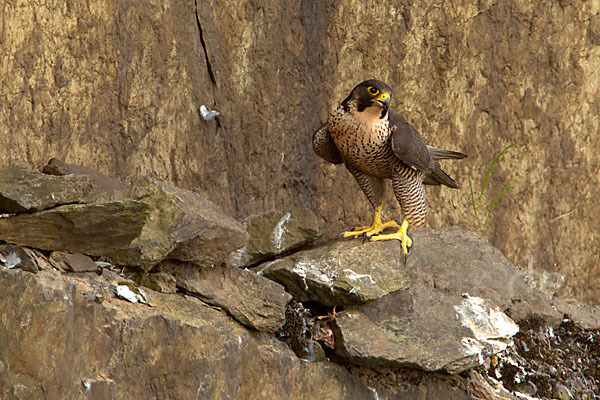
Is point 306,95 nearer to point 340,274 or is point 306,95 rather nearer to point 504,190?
point 340,274

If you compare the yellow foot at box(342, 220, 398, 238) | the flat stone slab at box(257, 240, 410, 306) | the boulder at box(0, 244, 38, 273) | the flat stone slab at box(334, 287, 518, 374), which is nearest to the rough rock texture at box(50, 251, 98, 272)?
the boulder at box(0, 244, 38, 273)

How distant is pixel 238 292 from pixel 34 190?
1.08m

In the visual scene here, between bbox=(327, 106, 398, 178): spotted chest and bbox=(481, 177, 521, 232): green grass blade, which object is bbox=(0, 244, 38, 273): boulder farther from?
bbox=(481, 177, 521, 232): green grass blade

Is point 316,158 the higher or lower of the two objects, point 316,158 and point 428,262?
the higher

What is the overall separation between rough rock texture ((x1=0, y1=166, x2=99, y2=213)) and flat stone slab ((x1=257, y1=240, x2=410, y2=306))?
4.00ft

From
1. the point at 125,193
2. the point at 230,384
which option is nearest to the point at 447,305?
the point at 230,384

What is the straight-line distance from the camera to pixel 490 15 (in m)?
5.42

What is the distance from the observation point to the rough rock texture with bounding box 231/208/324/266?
4500mm

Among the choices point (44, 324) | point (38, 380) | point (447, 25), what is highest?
point (447, 25)

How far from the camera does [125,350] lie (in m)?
3.14

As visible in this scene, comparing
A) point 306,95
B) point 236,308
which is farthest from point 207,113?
point 236,308

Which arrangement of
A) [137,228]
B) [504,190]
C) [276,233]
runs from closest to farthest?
[137,228] → [276,233] → [504,190]

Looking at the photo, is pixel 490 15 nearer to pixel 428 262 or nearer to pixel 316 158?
pixel 316 158

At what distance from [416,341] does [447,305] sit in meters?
0.36
